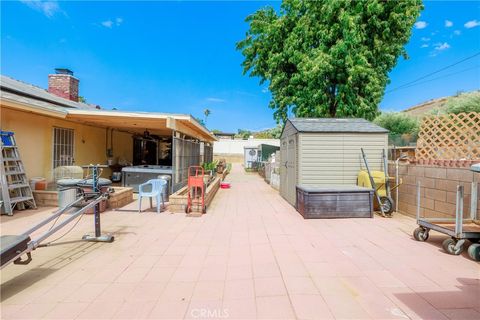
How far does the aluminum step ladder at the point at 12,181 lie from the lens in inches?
234

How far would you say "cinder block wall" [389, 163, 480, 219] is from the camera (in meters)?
4.78

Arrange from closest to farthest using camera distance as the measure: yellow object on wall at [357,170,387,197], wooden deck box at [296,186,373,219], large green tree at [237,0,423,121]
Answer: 1. wooden deck box at [296,186,373,219]
2. yellow object on wall at [357,170,387,197]
3. large green tree at [237,0,423,121]

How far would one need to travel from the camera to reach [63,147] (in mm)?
9102

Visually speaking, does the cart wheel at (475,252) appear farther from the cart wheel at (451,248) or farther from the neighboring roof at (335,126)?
the neighboring roof at (335,126)

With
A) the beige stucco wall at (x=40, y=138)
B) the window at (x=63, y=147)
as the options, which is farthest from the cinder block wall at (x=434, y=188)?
the window at (x=63, y=147)

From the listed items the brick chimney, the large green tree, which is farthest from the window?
the large green tree

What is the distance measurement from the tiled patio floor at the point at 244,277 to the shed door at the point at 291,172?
2.58 metres

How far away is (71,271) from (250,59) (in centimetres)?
1538

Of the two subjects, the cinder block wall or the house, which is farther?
the house

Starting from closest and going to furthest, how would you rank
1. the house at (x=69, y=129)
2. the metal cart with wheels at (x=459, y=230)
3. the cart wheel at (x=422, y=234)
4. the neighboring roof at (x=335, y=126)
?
1. the metal cart with wheels at (x=459, y=230)
2. the cart wheel at (x=422, y=234)
3. the house at (x=69, y=129)
4. the neighboring roof at (x=335, y=126)

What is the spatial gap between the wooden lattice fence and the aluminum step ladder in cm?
1047

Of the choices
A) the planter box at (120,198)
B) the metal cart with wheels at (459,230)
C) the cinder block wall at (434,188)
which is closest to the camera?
the metal cart with wheels at (459,230)

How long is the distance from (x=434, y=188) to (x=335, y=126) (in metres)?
3.05

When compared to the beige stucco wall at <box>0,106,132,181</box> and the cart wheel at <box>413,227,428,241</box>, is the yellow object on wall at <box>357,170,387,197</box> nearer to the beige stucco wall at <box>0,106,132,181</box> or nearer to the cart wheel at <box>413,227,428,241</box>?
the cart wheel at <box>413,227,428,241</box>
